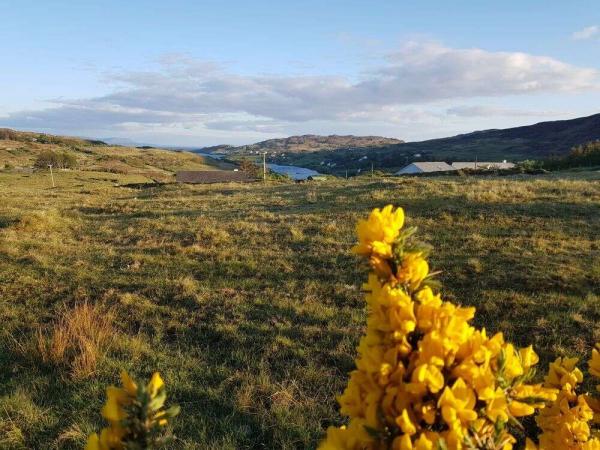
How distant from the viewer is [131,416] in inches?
57.8

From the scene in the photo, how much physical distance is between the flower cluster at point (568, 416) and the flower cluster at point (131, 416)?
1770 mm

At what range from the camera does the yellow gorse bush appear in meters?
1.41

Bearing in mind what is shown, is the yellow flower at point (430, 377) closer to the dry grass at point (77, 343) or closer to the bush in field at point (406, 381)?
the bush in field at point (406, 381)

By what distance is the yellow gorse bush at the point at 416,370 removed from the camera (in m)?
1.41

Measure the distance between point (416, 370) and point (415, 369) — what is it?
0.01m

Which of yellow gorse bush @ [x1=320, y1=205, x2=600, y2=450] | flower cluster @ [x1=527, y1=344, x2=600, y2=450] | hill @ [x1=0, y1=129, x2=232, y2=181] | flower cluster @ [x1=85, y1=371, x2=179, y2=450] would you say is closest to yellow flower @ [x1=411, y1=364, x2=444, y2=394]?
yellow gorse bush @ [x1=320, y1=205, x2=600, y2=450]

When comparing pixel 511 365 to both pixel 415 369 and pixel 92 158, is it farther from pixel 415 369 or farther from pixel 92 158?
pixel 92 158

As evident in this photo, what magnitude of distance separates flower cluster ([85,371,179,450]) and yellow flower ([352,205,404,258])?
80 centimetres

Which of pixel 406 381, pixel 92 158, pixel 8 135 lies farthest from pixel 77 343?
pixel 8 135

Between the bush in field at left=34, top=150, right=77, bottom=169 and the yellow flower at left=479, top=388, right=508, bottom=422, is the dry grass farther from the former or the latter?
the bush in field at left=34, top=150, right=77, bottom=169

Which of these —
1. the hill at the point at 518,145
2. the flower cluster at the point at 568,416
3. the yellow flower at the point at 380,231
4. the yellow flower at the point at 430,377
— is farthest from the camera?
the hill at the point at 518,145

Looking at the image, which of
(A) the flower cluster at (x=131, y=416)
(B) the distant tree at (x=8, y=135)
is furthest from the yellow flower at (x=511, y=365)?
(B) the distant tree at (x=8, y=135)

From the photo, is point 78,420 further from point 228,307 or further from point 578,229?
point 578,229

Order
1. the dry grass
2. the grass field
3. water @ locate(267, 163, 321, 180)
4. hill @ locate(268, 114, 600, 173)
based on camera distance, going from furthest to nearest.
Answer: hill @ locate(268, 114, 600, 173)
water @ locate(267, 163, 321, 180)
the dry grass
the grass field
